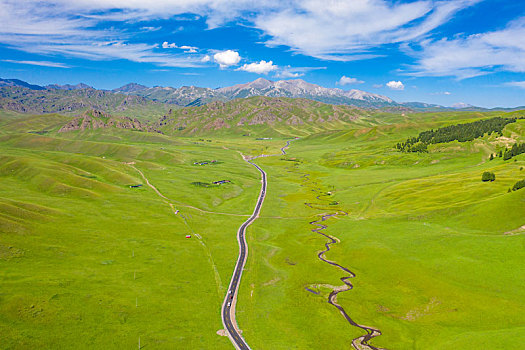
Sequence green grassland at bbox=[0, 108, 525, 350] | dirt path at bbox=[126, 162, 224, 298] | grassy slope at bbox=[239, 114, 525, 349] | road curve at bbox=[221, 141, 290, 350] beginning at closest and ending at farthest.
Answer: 1. green grassland at bbox=[0, 108, 525, 350]
2. road curve at bbox=[221, 141, 290, 350]
3. grassy slope at bbox=[239, 114, 525, 349]
4. dirt path at bbox=[126, 162, 224, 298]

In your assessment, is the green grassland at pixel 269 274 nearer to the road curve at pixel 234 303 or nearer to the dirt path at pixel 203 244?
the dirt path at pixel 203 244

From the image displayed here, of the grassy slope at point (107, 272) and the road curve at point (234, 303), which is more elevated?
the grassy slope at point (107, 272)

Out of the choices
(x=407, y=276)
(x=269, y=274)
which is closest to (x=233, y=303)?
(x=269, y=274)

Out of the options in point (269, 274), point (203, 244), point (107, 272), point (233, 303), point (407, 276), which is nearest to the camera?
point (233, 303)

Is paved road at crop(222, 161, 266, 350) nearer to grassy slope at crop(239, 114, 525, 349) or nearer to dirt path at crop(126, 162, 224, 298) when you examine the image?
grassy slope at crop(239, 114, 525, 349)

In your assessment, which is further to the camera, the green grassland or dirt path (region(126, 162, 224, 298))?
dirt path (region(126, 162, 224, 298))

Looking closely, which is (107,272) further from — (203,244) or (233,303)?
(233,303)

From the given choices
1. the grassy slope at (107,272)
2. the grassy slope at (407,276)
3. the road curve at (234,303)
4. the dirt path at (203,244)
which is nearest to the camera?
the grassy slope at (107,272)

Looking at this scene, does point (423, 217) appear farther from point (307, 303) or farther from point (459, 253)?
point (307, 303)

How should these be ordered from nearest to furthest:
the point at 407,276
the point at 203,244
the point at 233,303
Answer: the point at 233,303 → the point at 407,276 → the point at 203,244

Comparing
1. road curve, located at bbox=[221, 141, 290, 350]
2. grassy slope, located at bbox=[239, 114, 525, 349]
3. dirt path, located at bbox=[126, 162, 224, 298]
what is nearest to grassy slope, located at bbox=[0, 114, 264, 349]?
dirt path, located at bbox=[126, 162, 224, 298]

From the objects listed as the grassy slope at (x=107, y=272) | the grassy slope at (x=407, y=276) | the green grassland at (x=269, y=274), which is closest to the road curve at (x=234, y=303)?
the green grassland at (x=269, y=274)

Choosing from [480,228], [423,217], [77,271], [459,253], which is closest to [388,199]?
[423,217]
